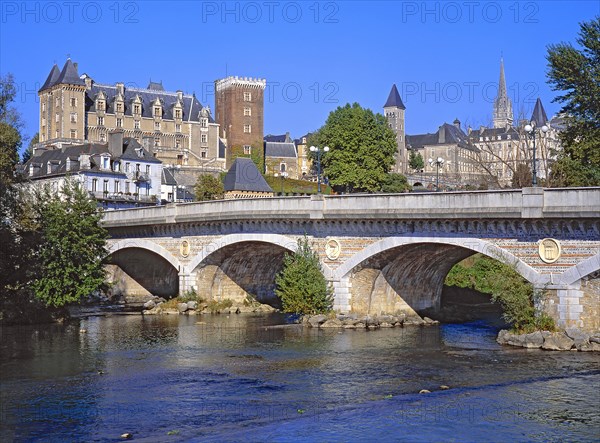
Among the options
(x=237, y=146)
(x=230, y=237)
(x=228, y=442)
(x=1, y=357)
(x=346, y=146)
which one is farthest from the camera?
(x=237, y=146)

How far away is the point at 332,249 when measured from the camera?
44.2m

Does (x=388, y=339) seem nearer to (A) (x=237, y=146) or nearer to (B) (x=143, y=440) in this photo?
(B) (x=143, y=440)

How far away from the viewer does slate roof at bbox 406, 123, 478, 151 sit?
179 metres

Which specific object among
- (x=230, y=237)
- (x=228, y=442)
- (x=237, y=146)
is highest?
(x=237, y=146)

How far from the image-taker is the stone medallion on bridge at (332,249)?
144 ft

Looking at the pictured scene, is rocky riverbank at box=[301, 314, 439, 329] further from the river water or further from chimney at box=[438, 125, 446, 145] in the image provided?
chimney at box=[438, 125, 446, 145]

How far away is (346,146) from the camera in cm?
9188

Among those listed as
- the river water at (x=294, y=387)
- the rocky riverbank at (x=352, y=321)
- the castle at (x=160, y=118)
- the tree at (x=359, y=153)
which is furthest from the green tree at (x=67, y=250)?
the castle at (x=160, y=118)

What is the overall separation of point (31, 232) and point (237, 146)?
307 feet

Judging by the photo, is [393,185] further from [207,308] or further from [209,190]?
[207,308]

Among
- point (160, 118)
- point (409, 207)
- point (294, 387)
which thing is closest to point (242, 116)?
point (160, 118)

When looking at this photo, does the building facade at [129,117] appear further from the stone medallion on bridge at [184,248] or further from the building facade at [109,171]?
the stone medallion on bridge at [184,248]

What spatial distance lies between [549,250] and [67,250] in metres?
26.2

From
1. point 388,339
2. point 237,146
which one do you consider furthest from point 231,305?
A: point 237,146
